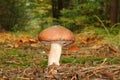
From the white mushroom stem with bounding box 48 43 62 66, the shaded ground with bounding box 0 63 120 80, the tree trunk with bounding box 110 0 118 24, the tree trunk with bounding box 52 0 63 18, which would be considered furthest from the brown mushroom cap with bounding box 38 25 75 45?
the tree trunk with bounding box 52 0 63 18

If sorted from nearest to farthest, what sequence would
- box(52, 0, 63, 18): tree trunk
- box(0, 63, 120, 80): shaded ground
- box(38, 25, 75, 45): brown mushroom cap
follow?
box(0, 63, 120, 80): shaded ground < box(38, 25, 75, 45): brown mushroom cap < box(52, 0, 63, 18): tree trunk

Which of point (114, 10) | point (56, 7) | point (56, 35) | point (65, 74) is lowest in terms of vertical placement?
point (56, 7)

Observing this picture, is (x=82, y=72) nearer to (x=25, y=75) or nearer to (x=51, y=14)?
(x=25, y=75)

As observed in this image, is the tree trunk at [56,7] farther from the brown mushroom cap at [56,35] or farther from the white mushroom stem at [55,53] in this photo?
the brown mushroom cap at [56,35]

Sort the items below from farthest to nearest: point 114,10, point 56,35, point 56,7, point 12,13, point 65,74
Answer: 1. point 56,7
2. point 12,13
3. point 114,10
4. point 56,35
5. point 65,74

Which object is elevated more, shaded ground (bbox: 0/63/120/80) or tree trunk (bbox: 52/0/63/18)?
shaded ground (bbox: 0/63/120/80)

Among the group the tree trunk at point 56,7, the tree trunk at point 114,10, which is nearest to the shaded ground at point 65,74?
the tree trunk at point 114,10

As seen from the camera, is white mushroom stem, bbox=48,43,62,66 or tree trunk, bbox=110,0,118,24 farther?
tree trunk, bbox=110,0,118,24

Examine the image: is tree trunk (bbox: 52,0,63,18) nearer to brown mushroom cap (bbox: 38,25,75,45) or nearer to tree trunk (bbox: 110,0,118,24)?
tree trunk (bbox: 110,0,118,24)

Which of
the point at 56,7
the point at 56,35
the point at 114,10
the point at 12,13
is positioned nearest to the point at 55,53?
the point at 56,35

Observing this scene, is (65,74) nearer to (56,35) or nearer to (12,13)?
(56,35)

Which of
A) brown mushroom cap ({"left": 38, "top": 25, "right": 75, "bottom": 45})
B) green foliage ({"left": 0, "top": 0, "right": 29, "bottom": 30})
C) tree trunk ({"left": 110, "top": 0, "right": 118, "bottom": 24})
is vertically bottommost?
green foliage ({"left": 0, "top": 0, "right": 29, "bottom": 30})
